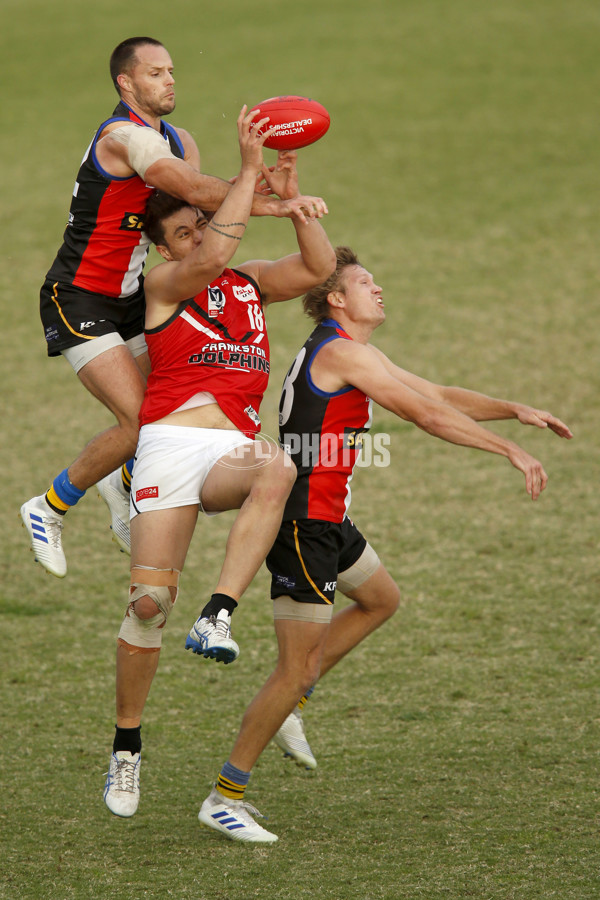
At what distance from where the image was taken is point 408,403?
15.4 ft

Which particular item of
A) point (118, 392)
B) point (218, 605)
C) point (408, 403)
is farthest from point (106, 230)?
point (218, 605)

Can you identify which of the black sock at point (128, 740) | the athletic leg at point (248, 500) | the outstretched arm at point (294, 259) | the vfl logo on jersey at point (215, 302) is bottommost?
the black sock at point (128, 740)

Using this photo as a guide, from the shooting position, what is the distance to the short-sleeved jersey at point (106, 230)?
4.88 metres

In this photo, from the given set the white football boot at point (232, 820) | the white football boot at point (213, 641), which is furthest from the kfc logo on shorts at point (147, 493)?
the white football boot at point (232, 820)

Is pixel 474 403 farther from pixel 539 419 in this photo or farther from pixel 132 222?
pixel 132 222

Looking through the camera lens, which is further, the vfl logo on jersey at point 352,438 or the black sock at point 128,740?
the vfl logo on jersey at point 352,438

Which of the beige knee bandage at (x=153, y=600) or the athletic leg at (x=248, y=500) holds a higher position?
the athletic leg at (x=248, y=500)

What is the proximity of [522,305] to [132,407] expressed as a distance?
8724 millimetres

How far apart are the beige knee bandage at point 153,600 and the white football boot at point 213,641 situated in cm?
39

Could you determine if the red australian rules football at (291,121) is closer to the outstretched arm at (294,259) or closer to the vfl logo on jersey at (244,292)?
the outstretched arm at (294,259)

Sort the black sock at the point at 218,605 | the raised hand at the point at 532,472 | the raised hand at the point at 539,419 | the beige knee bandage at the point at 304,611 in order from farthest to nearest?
the beige knee bandage at the point at 304,611 → the raised hand at the point at 539,419 → the raised hand at the point at 532,472 → the black sock at the point at 218,605

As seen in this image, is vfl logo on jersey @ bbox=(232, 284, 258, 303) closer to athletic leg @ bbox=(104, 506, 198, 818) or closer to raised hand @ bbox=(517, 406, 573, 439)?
athletic leg @ bbox=(104, 506, 198, 818)

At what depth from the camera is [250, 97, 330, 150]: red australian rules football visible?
458cm

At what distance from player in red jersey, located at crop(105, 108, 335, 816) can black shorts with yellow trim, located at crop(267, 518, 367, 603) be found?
0.40 meters
